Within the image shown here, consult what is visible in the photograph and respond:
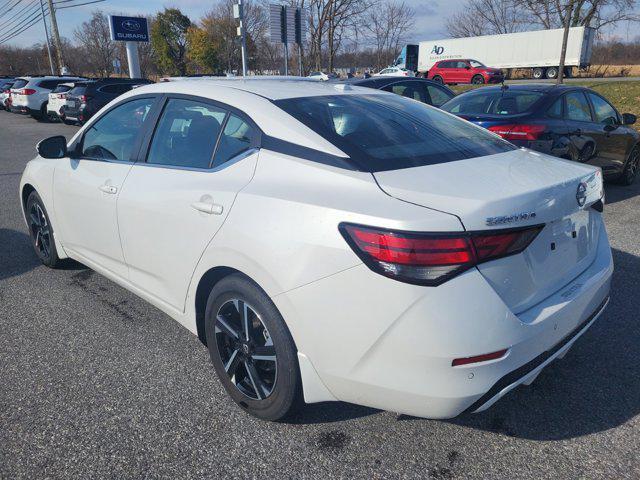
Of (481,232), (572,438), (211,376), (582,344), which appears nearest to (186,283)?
(211,376)

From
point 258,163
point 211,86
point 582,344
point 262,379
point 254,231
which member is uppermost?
point 211,86

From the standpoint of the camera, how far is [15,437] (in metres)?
2.41

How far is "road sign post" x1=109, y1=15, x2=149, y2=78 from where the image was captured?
24923 millimetres

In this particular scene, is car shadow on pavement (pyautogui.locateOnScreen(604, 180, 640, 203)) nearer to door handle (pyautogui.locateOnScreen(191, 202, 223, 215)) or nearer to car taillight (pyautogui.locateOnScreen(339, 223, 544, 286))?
car taillight (pyautogui.locateOnScreen(339, 223, 544, 286))

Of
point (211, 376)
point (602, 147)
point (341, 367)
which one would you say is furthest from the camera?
point (602, 147)

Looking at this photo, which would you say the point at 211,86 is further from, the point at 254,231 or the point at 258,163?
the point at 254,231

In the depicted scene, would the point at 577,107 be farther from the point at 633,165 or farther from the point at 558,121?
the point at 633,165

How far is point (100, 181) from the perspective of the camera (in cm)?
330

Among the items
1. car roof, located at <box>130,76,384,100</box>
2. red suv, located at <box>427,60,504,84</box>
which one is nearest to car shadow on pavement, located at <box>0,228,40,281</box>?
car roof, located at <box>130,76,384,100</box>

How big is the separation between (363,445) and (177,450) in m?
0.85

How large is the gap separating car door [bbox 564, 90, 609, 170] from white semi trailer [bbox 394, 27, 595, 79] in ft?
115

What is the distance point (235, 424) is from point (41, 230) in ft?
9.62

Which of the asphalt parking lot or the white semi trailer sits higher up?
the white semi trailer

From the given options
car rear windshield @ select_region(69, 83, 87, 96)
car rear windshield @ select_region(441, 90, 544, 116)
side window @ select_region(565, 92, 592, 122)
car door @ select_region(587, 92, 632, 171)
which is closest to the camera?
car rear windshield @ select_region(441, 90, 544, 116)
